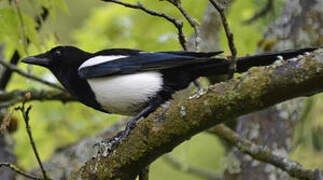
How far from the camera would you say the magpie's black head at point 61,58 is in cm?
403

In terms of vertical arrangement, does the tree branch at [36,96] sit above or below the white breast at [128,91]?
below

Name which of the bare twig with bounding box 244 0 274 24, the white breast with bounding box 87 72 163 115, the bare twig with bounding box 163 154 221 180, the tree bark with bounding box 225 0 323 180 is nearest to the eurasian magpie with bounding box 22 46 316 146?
the white breast with bounding box 87 72 163 115

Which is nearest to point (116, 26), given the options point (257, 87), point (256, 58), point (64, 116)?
point (64, 116)

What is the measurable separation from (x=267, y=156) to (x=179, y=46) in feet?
3.60

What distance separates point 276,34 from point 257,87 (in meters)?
2.41

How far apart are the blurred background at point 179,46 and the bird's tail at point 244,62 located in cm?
41

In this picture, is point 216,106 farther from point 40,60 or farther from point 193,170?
point 193,170

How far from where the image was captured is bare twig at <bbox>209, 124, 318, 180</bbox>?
3.53m

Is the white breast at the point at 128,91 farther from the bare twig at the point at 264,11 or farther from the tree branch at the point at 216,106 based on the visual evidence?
the bare twig at the point at 264,11

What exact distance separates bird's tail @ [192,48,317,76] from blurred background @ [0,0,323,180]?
1.34 feet

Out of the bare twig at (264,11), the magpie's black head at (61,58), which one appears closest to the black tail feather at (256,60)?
the magpie's black head at (61,58)

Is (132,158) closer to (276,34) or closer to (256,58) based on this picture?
(256,58)

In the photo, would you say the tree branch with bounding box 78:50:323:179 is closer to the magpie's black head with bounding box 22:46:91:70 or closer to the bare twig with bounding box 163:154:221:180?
the magpie's black head with bounding box 22:46:91:70

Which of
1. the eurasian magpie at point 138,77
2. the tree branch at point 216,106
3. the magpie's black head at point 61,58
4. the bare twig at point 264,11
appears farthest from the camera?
the bare twig at point 264,11
